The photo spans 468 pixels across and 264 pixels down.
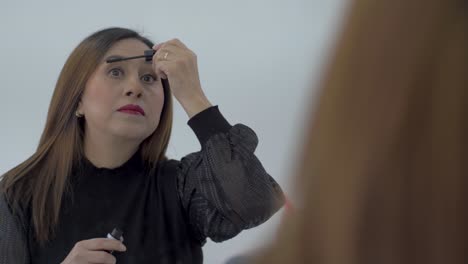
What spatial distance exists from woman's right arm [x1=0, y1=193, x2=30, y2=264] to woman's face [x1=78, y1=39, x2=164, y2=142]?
0.19 metres

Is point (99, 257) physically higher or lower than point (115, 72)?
lower

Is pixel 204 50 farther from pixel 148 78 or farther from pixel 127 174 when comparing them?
pixel 127 174

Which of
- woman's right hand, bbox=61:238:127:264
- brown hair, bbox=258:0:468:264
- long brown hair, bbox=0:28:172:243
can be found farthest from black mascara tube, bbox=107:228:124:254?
brown hair, bbox=258:0:468:264

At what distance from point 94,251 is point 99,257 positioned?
1 cm

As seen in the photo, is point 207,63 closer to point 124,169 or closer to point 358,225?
point 124,169

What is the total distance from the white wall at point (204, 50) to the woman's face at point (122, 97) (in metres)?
0.27

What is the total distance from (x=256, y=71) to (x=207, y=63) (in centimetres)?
12

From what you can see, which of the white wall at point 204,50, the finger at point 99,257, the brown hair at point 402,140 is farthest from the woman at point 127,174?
the brown hair at point 402,140

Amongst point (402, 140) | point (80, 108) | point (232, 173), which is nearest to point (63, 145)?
point (80, 108)

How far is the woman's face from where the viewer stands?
36.0 inches

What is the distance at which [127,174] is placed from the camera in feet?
3.04

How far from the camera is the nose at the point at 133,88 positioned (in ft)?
3.04

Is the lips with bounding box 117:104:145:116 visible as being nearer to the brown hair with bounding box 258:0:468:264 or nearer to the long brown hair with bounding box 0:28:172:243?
the long brown hair with bounding box 0:28:172:243

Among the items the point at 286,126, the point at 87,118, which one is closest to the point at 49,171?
the point at 87,118
